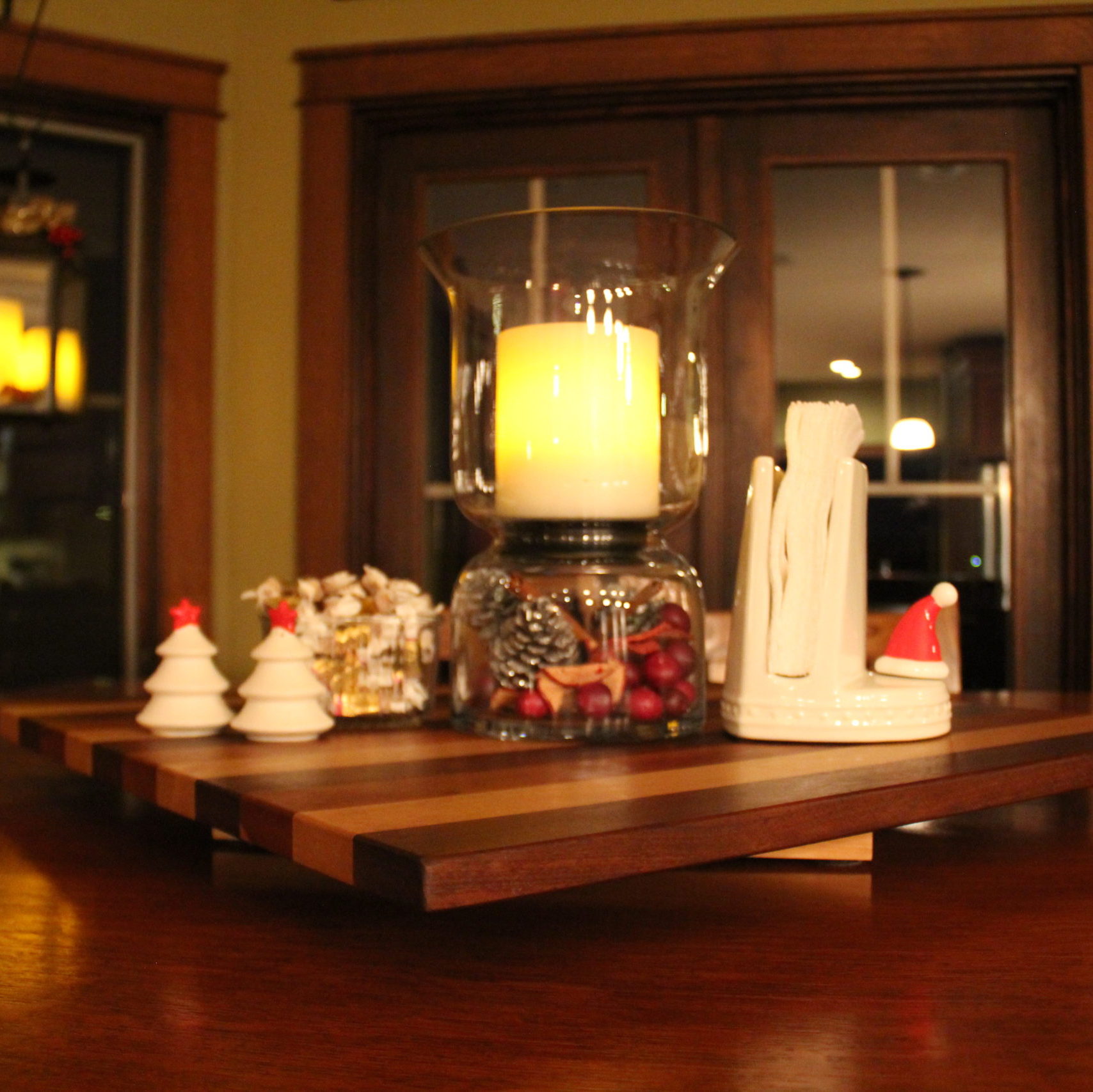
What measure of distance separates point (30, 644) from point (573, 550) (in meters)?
1.97

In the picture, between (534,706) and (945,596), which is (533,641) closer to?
(534,706)

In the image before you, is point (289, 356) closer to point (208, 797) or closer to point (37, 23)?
point (37, 23)

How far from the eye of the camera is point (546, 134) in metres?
2.57

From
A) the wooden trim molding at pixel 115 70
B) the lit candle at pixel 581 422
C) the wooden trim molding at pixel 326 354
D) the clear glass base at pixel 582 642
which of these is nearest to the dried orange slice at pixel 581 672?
the clear glass base at pixel 582 642

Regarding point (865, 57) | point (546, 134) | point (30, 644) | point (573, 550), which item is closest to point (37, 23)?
point (546, 134)

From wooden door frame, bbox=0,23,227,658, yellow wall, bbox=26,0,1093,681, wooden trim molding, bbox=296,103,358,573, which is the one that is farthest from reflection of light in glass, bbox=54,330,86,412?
wooden trim molding, bbox=296,103,358,573

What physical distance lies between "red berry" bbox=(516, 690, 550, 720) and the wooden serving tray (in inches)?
1.3

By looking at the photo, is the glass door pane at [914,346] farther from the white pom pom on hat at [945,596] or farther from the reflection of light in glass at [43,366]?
the white pom pom on hat at [945,596]

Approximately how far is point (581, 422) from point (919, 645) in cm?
29

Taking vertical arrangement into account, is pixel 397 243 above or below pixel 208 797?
above

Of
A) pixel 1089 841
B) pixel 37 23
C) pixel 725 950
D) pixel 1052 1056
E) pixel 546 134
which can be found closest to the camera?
pixel 1052 1056

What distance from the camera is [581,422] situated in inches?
33.7

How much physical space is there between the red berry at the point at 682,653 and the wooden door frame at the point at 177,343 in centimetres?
190

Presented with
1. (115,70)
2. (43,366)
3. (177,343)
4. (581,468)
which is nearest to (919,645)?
(581,468)
